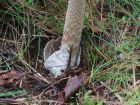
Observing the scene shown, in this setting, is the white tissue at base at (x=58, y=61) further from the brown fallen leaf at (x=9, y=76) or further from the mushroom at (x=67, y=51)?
the brown fallen leaf at (x=9, y=76)

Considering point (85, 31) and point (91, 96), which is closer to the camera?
point (91, 96)

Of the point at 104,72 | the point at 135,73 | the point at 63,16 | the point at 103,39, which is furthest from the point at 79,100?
the point at 63,16

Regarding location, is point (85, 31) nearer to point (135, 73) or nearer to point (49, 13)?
point (49, 13)

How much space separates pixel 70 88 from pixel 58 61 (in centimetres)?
27

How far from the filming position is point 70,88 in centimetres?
192

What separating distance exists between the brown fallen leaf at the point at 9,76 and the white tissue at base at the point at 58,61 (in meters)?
0.19

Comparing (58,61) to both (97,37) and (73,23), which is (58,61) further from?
(97,37)

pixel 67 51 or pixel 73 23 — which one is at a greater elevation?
pixel 73 23

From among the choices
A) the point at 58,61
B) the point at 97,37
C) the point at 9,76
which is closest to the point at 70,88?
the point at 58,61

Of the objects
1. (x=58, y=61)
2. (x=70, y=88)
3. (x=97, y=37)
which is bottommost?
(x=70, y=88)

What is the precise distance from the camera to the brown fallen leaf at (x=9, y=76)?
199cm

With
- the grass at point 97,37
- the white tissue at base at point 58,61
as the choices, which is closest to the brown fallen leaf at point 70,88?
the grass at point 97,37

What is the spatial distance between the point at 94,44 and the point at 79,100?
0.54 meters

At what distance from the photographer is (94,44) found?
228 centimetres
